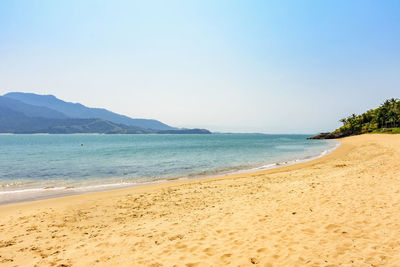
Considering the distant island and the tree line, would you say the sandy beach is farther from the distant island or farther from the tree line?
the tree line

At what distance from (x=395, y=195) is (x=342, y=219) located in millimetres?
4528

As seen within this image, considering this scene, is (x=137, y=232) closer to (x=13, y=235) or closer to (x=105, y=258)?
(x=105, y=258)

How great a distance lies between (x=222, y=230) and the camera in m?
8.24

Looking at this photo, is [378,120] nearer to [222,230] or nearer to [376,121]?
[376,121]

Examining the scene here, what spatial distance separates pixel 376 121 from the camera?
118m

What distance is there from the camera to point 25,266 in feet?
22.2

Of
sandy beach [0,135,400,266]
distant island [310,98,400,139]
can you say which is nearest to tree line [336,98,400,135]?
distant island [310,98,400,139]

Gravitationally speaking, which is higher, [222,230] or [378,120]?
[378,120]

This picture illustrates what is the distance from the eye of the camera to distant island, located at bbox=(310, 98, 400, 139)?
4141 inches

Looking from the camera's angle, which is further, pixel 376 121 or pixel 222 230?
pixel 376 121

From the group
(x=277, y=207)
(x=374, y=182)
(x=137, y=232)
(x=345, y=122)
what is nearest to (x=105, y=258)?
(x=137, y=232)

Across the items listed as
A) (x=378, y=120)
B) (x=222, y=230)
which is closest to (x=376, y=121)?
(x=378, y=120)

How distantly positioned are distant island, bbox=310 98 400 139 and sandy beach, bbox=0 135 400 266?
11012 cm

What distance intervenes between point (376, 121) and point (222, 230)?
146383 millimetres
